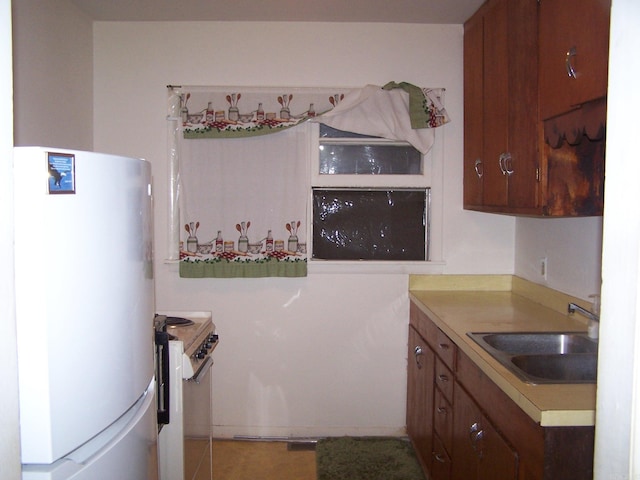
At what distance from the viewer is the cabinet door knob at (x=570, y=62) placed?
1889 mm

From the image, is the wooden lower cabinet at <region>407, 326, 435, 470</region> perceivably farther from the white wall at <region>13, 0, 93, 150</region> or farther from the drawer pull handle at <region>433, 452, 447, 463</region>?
the white wall at <region>13, 0, 93, 150</region>

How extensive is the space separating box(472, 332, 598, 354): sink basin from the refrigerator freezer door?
1322 mm

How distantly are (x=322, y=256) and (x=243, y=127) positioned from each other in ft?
2.89

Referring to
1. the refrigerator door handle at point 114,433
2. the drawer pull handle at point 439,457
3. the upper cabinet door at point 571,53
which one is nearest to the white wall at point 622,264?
the upper cabinet door at point 571,53

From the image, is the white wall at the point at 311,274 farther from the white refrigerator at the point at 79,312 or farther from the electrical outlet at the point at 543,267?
the white refrigerator at the point at 79,312

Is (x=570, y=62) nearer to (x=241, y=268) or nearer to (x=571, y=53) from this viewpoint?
(x=571, y=53)

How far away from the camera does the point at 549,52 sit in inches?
84.0

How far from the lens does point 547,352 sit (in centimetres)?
239

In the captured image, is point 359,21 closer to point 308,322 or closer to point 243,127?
point 243,127

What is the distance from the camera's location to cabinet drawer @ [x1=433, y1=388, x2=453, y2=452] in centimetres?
251

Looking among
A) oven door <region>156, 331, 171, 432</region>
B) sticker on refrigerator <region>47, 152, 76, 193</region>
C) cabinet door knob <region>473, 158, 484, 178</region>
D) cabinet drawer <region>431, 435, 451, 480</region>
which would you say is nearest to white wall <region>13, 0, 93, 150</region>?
oven door <region>156, 331, 171, 432</region>

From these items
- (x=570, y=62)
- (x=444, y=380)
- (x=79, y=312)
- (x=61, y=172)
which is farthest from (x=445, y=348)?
(x=61, y=172)

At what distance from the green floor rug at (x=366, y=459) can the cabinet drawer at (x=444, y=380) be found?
679mm

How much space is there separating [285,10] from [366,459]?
249 cm
